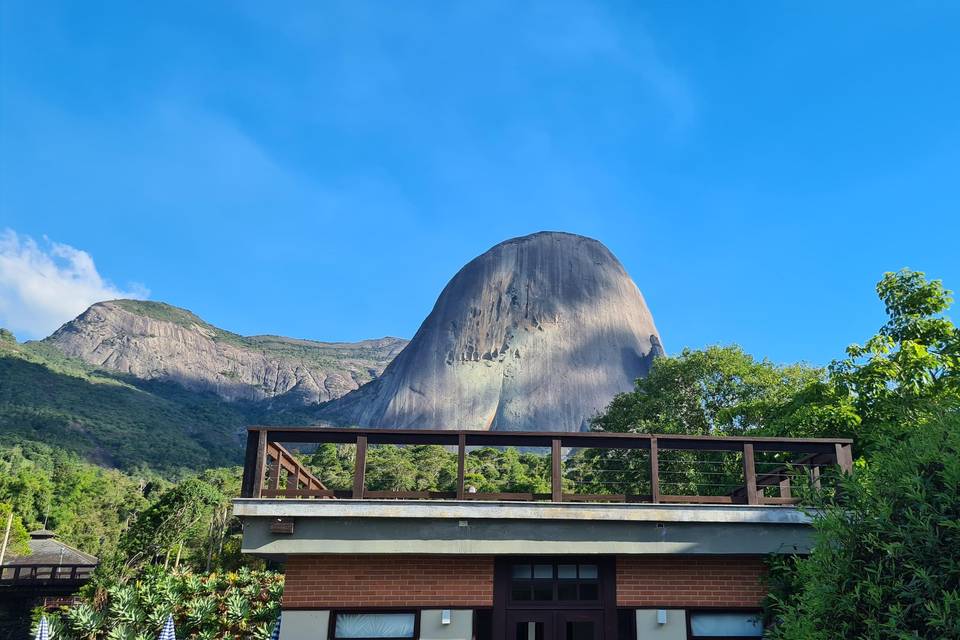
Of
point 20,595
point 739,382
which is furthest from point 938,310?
point 20,595

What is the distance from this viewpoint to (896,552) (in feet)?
17.2

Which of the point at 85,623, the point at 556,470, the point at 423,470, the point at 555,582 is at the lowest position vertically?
the point at 85,623

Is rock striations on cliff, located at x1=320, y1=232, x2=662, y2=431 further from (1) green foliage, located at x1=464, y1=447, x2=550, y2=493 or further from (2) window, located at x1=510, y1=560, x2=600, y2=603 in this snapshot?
(2) window, located at x1=510, y1=560, x2=600, y2=603

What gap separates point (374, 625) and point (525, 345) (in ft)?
246

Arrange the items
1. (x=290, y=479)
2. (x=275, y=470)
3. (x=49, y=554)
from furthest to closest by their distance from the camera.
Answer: (x=49, y=554), (x=290, y=479), (x=275, y=470)

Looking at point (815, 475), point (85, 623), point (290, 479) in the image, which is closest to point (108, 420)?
point (85, 623)

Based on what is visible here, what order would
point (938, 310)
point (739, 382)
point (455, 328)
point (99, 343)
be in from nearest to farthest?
point (938, 310) < point (739, 382) < point (455, 328) < point (99, 343)

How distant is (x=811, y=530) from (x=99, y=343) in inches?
6111

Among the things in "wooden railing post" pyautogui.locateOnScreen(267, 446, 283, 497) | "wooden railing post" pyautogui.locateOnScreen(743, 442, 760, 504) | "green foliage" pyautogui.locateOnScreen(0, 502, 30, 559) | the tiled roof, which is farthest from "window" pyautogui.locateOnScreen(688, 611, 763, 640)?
"green foliage" pyautogui.locateOnScreen(0, 502, 30, 559)

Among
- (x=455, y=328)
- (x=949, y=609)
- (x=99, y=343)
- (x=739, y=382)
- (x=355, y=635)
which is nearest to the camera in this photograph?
(x=949, y=609)

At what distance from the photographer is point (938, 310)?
45.4ft

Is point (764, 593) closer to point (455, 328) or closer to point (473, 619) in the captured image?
point (473, 619)

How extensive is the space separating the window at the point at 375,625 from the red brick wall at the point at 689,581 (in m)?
2.67

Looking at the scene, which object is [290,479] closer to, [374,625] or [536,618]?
[374,625]
